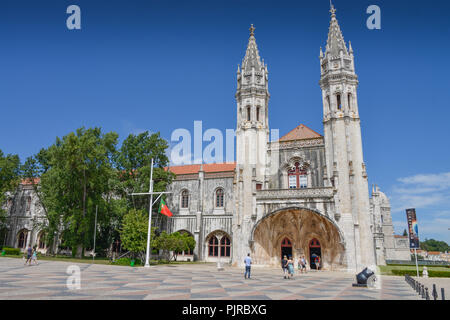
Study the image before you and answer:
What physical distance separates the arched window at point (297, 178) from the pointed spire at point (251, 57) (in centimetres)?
1250

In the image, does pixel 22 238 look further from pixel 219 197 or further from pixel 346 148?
pixel 346 148

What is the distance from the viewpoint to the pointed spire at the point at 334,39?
32.3 metres

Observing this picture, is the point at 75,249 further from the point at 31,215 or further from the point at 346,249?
the point at 346,249

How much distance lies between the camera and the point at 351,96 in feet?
101

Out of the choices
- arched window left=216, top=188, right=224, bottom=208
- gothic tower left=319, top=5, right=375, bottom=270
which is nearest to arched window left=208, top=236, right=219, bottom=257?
arched window left=216, top=188, right=224, bottom=208

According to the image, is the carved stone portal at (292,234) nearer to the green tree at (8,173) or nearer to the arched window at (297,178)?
the arched window at (297,178)

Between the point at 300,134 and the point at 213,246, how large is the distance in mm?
16734

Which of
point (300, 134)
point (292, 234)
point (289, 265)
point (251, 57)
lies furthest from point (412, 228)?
point (251, 57)

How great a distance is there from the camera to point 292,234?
98.1ft

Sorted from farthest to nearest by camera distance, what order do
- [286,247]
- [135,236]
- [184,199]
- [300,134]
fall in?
[184,199]
[300,134]
[286,247]
[135,236]

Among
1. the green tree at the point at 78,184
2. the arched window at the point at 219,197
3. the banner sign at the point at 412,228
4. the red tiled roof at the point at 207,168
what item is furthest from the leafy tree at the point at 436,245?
the green tree at the point at 78,184

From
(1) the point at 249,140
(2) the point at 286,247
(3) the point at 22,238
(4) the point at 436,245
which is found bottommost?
(4) the point at 436,245

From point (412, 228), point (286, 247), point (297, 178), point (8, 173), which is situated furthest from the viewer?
point (8, 173)
